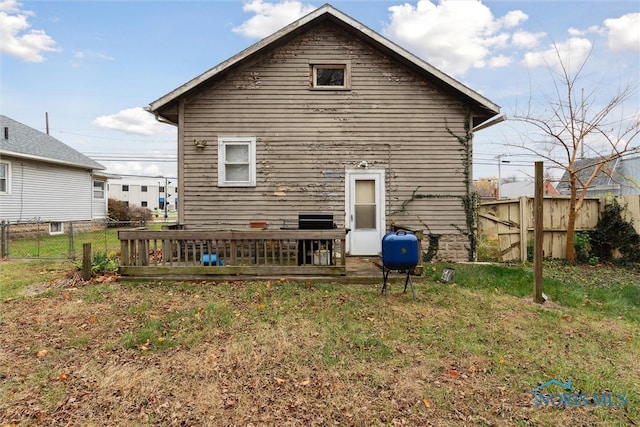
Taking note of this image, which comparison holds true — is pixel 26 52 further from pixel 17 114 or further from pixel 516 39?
pixel 516 39

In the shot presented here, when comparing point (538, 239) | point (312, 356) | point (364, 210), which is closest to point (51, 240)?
point (364, 210)

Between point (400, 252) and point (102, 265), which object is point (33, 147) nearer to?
point (102, 265)

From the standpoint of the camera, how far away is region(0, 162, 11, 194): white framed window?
14.1 m

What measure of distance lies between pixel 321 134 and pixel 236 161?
2.37 meters

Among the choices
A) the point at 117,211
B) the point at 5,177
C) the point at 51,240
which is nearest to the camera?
the point at 51,240

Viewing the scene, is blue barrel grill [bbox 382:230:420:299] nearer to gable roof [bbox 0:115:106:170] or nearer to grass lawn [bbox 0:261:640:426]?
grass lawn [bbox 0:261:640:426]

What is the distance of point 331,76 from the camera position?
9.18m

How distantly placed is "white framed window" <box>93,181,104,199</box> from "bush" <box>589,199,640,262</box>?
23347mm

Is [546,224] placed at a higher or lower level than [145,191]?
lower

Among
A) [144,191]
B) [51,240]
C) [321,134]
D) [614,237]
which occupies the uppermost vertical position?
[144,191]

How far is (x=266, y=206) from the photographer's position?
9062 mm

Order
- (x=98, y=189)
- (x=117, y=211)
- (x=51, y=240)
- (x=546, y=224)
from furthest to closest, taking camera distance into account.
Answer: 1. (x=117, y=211)
2. (x=98, y=189)
3. (x=51, y=240)
4. (x=546, y=224)

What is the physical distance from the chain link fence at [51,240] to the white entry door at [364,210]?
6334 millimetres

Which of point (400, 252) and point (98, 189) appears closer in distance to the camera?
point (400, 252)
